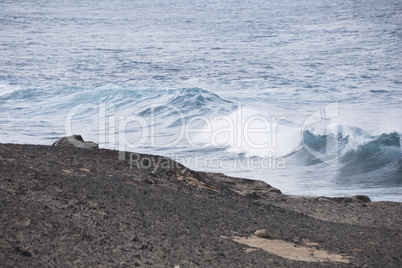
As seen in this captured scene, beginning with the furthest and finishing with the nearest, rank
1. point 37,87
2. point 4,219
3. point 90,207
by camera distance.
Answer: point 37,87, point 90,207, point 4,219

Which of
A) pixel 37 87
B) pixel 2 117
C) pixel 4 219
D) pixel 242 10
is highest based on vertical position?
pixel 242 10

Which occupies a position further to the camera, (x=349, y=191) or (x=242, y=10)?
(x=242, y=10)

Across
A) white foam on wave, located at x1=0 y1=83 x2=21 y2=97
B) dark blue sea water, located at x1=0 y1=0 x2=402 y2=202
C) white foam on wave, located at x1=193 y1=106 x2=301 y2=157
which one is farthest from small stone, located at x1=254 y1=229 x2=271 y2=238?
white foam on wave, located at x1=0 y1=83 x2=21 y2=97

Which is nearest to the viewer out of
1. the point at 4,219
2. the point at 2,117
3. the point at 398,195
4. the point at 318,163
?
the point at 4,219

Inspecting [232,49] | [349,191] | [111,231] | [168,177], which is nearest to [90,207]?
[111,231]

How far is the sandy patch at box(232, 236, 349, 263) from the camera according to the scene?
5277 mm

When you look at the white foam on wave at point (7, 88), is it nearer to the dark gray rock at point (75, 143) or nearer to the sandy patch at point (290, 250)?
the dark gray rock at point (75, 143)

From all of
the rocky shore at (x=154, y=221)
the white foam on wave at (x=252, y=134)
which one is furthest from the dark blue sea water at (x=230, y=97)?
the rocky shore at (x=154, y=221)

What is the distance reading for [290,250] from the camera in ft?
17.9

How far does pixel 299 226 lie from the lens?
642 centimetres

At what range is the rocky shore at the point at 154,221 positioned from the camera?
4.86 metres

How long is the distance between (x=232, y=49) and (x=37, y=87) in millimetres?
13202

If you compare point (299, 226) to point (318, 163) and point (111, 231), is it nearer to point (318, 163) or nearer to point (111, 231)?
point (111, 231)

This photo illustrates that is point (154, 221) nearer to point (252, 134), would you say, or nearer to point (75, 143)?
point (75, 143)
